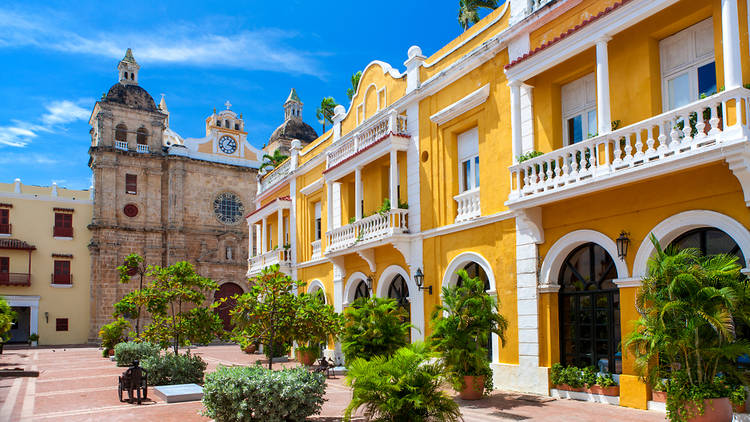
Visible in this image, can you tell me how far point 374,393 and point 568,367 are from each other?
5.96 metres

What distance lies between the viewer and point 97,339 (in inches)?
1532

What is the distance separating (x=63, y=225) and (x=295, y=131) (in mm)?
18903

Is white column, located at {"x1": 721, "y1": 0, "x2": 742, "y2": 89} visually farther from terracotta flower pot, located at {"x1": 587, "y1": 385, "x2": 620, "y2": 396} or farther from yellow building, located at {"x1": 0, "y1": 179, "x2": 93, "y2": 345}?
yellow building, located at {"x1": 0, "y1": 179, "x2": 93, "y2": 345}

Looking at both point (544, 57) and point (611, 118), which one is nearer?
point (611, 118)

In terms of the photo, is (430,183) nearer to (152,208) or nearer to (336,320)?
(336,320)

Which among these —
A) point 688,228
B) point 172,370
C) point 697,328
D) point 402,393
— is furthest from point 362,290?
point 697,328

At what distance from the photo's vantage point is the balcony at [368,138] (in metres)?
18.0

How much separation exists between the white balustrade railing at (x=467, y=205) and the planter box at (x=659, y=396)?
18.9 ft

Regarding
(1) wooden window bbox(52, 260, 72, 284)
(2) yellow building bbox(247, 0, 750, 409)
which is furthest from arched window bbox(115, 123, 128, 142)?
(2) yellow building bbox(247, 0, 750, 409)

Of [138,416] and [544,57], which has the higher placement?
[544,57]

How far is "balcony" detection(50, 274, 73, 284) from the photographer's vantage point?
3938 cm

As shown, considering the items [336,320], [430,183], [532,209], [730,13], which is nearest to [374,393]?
[336,320]

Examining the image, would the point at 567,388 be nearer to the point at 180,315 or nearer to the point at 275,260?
the point at 180,315

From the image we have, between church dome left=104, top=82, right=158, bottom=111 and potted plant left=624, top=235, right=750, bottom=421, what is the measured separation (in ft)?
134
